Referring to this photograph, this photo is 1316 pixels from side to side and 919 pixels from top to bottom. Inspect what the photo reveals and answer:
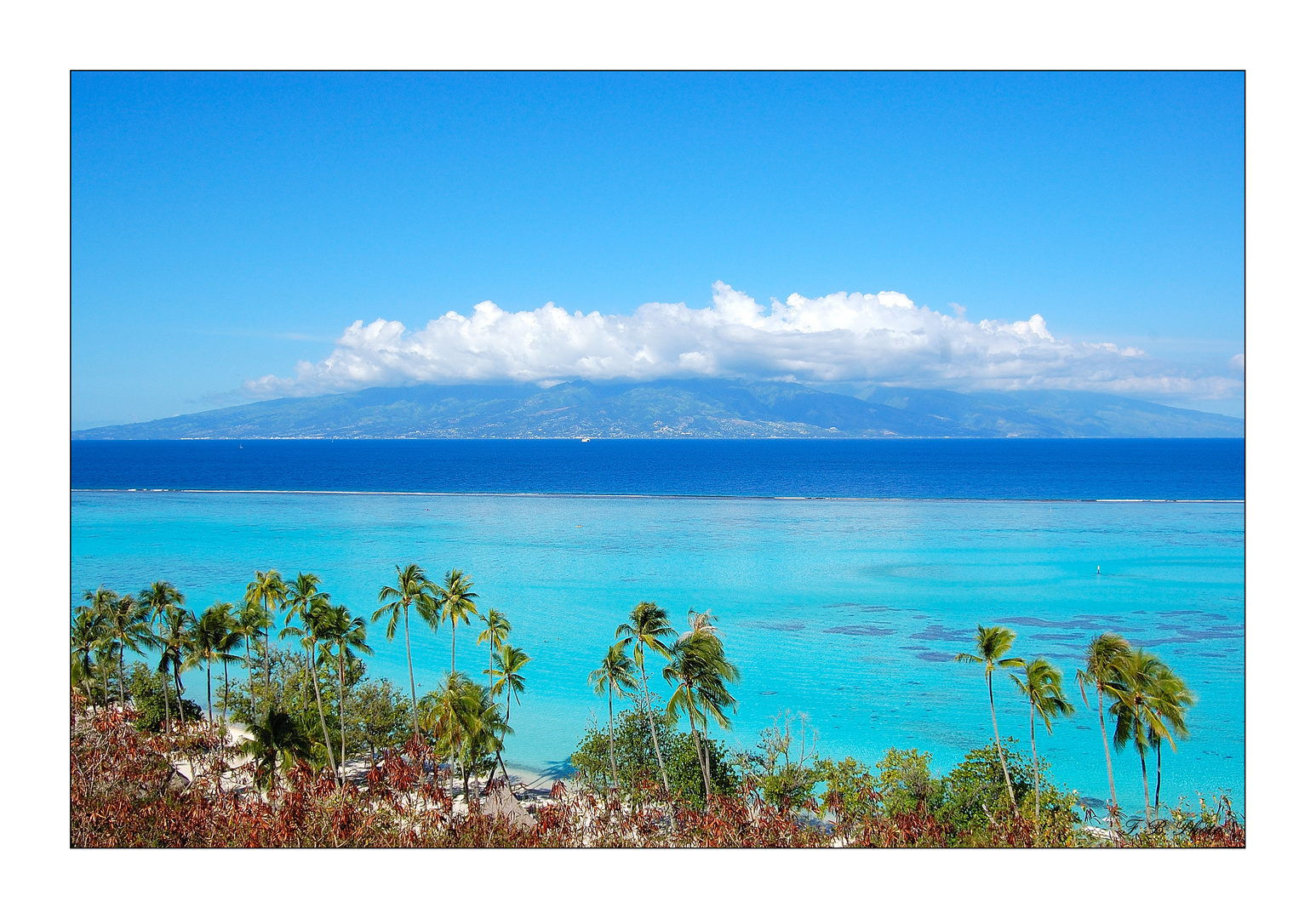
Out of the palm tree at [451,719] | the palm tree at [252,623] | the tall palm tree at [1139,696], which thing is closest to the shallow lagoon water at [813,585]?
the palm tree at [451,719]

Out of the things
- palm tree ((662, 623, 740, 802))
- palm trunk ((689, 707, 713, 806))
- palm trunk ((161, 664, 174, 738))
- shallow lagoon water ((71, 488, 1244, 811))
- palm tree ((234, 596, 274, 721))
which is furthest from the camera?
shallow lagoon water ((71, 488, 1244, 811))

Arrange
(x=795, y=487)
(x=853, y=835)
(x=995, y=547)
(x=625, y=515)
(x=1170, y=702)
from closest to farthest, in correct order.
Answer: (x=853, y=835)
(x=1170, y=702)
(x=995, y=547)
(x=625, y=515)
(x=795, y=487)

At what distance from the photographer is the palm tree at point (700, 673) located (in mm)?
16422

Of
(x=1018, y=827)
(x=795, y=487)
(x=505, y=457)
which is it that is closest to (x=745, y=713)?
(x=1018, y=827)

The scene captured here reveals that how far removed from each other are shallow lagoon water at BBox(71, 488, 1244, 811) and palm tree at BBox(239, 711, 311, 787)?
693 centimetres

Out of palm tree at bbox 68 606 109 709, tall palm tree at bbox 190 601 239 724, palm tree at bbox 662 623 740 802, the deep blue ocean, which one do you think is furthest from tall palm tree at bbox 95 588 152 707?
palm tree at bbox 662 623 740 802

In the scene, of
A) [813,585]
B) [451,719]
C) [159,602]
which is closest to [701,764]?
[451,719]

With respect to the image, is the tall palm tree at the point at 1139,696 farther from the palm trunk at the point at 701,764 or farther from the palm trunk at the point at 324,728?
the palm trunk at the point at 324,728

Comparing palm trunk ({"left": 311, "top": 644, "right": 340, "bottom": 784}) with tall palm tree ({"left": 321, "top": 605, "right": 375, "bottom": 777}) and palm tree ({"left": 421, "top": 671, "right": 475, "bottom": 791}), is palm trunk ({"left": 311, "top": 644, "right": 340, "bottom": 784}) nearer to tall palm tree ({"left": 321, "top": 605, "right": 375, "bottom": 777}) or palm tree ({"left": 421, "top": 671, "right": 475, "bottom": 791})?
tall palm tree ({"left": 321, "top": 605, "right": 375, "bottom": 777})

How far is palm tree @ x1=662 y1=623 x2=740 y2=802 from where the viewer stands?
16.4 metres

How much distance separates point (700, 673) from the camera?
16688 millimetres

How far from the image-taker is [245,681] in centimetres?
2583

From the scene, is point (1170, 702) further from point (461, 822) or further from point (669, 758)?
point (461, 822)
